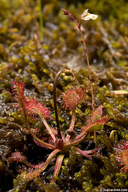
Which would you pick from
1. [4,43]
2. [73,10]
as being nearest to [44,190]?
[4,43]

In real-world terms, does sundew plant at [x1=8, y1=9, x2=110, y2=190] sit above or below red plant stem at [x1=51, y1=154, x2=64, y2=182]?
above

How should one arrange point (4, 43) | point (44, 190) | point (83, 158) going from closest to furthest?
point (44, 190) < point (83, 158) < point (4, 43)

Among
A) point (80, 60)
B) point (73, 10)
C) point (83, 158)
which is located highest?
point (73, 10)

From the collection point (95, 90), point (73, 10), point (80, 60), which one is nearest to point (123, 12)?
point (73, 10)

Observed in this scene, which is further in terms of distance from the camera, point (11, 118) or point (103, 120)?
point (11, 118)

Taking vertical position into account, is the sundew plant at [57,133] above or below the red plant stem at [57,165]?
above

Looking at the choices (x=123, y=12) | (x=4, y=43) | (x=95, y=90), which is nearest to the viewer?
(x=95, y=90)

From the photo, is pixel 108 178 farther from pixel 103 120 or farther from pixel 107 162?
pixel 103 120

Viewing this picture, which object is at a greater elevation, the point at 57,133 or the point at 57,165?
the point at 57,133

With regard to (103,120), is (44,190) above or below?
below

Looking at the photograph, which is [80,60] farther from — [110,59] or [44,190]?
[44,190]
